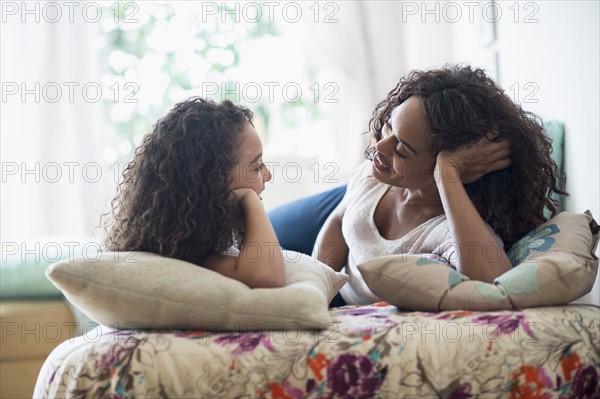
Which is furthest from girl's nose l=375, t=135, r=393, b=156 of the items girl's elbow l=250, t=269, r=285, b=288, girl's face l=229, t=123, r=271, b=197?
girl's elbow l=250, t=269, r=285, b=288

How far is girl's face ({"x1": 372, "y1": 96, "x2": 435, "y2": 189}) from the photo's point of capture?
1.74 metres

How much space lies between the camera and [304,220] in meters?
2.36

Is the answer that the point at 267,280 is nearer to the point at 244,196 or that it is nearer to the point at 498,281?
the point at 244,196

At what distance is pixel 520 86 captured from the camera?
2684 mm

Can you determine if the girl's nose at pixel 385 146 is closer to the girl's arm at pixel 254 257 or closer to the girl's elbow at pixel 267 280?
the girl's arm at pixel 254 257

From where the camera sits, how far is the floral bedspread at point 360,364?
1292 mm

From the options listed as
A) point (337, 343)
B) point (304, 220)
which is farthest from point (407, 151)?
point (304, 220)

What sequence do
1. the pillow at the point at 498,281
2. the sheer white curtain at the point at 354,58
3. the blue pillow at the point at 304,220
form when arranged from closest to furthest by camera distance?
the pillow at the point at 498,281, the blue pillow at the point at 304,220, the sheer white curtain at the point at 354,58

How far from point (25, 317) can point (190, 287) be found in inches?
51.9

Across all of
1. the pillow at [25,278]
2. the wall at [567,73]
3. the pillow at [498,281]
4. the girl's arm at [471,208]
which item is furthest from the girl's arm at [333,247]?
the pillow at [25,278]

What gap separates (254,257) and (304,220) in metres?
0.83

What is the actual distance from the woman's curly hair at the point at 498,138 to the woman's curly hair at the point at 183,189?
0.45 meters

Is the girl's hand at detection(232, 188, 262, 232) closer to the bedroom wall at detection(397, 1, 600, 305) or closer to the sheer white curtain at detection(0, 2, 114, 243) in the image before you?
the bedroom wall at detection(397, 1, 600, 305)

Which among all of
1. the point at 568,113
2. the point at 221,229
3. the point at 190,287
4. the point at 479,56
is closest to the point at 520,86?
the point at 568,113
